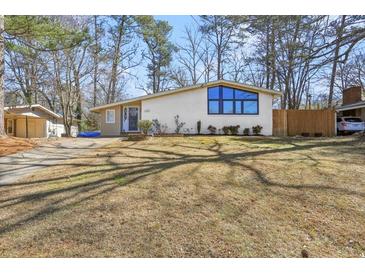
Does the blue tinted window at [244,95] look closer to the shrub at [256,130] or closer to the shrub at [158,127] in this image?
the shrub at [256,130]

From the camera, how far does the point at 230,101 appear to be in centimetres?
1775

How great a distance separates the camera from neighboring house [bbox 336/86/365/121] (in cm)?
2116

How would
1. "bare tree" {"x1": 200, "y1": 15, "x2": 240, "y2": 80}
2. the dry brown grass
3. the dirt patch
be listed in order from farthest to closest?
"bare tree" {"x1": 200, "y1": 15, "x2": 240, "y2": 80}
the dirt patch
the dry brown grass

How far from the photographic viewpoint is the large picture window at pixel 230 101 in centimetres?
1772

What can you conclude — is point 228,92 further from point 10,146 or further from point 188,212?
point 188,212

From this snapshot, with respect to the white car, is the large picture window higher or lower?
higher

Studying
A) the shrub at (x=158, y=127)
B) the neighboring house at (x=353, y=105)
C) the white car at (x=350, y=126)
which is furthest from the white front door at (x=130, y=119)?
the neighboring house at (x=353, y=105)

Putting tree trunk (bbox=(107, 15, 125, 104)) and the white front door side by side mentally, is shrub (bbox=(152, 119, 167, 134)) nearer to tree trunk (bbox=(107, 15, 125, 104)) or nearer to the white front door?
the white front door

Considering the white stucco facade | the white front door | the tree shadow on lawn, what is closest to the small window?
the white front door

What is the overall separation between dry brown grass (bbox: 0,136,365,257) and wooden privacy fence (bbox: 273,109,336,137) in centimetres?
1222
